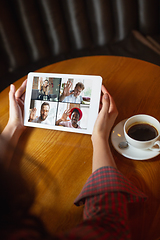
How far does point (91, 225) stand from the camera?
461 millimetres

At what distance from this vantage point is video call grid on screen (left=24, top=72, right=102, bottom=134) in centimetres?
80

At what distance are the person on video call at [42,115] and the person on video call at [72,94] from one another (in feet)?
0.25

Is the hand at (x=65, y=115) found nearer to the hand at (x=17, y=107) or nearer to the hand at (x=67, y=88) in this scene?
the hand at (x=67, y=88)

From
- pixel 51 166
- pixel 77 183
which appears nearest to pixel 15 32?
pixel 51 166

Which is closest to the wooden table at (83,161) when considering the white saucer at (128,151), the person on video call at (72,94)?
the white saucer at (128,151)

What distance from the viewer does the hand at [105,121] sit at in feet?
2.34

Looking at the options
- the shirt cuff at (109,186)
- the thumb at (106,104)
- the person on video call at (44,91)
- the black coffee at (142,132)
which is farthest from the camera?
the person on video call at (44,91)

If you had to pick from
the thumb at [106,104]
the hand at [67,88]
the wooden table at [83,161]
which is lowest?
the wooden table at [83,161]

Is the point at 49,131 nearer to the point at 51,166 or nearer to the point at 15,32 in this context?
the point at 51,166

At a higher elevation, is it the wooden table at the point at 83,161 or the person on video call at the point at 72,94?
the person on video call at the point at 72,94

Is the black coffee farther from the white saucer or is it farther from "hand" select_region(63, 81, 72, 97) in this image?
"hand" select_region(63, 81, 72, 97)

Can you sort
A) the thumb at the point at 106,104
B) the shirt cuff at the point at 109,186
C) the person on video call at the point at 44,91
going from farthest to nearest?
the person on video call at the point at 44,91, the thumb at the point at 106,104, the shirt cuff at the point at 109,186

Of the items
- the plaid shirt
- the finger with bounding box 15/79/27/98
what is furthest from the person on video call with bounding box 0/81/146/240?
the finger with bounding box 15/79/27/98

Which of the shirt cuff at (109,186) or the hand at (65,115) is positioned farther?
the hand at (65,115)
